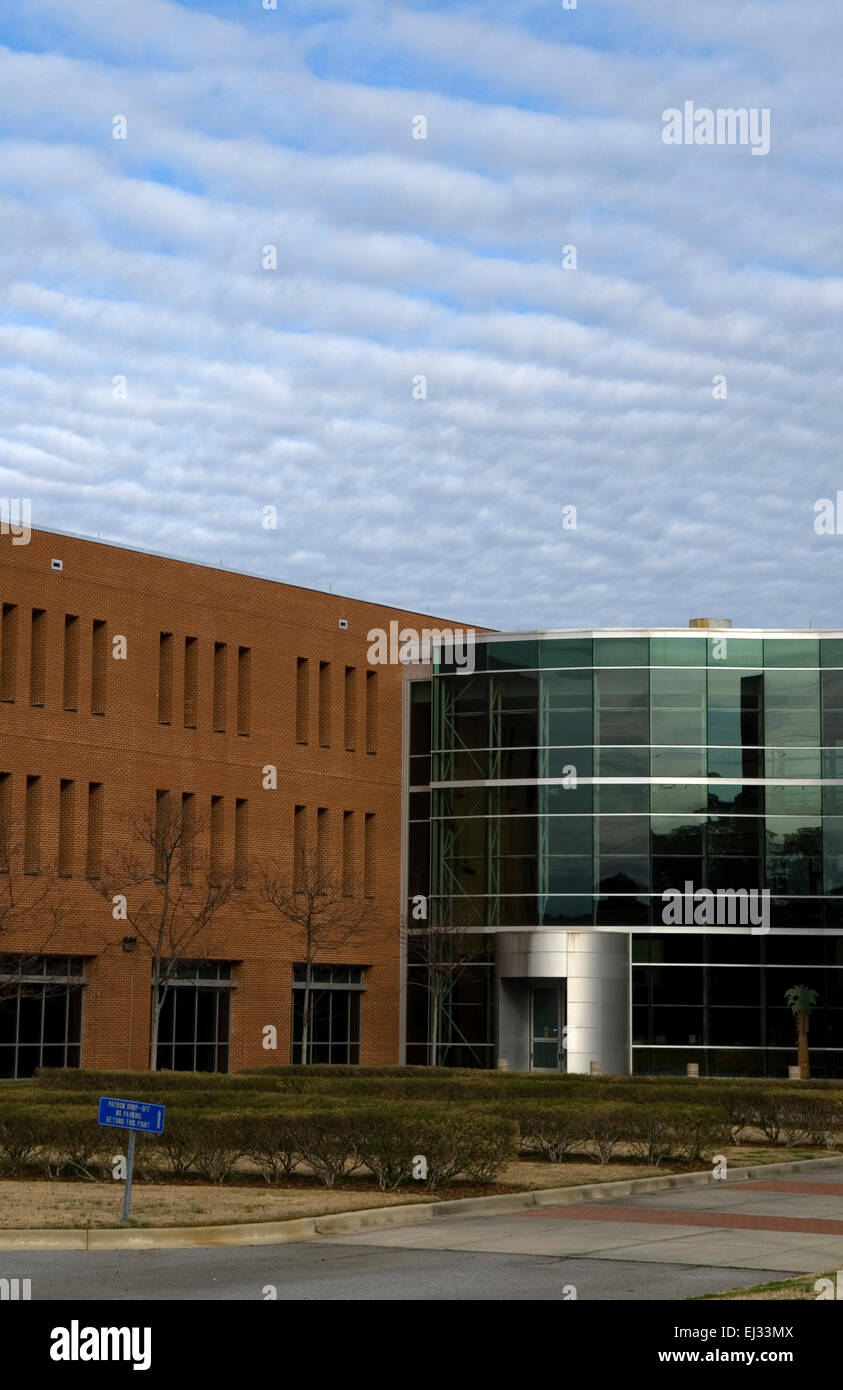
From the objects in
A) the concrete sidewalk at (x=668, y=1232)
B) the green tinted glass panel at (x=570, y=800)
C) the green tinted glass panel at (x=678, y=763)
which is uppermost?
the green tinted glass panel at (x=678, y=763)

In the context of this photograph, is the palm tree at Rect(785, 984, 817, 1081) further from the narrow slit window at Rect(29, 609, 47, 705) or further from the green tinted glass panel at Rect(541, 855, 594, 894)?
the narrow slit window at Rect(29, 609, 47, 705)

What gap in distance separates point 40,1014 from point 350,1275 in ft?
99.6

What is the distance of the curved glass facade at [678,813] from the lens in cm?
4703

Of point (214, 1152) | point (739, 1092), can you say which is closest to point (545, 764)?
point (739, 1092)

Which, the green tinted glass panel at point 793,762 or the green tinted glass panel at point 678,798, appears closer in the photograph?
the green tinted glass panel at point 678,798

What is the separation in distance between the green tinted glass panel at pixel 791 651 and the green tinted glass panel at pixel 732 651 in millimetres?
208

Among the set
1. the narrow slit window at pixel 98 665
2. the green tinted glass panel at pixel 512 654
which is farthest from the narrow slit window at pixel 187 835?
the green tinted glass panel at pixel 512 654

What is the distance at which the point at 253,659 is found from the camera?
4878 centimetres

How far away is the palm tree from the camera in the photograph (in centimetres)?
4597

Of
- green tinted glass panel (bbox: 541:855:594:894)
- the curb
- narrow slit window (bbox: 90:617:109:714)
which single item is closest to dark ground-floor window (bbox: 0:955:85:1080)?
narrow slit window (bbox: 90:617:109:714)

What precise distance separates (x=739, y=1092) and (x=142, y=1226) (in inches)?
589

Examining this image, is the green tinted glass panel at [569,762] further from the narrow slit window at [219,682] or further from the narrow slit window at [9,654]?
the narrow slit window at [9,654]

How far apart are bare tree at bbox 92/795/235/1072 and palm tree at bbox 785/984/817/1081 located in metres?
14.2
